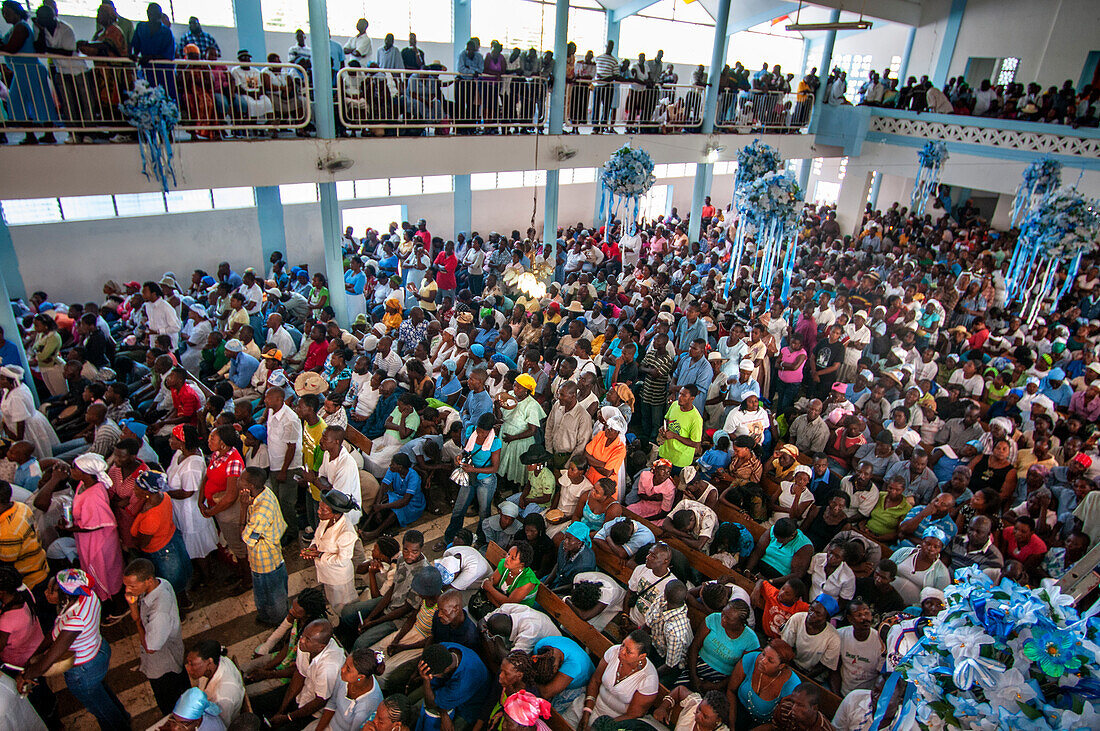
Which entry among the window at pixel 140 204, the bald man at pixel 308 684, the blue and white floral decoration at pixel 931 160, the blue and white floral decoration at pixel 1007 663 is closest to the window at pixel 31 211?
the window at pixel 140 204

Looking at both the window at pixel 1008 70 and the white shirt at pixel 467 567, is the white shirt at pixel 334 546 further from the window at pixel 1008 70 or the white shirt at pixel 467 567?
the window at pixel 1008 70

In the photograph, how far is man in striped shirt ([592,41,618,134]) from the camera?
40.3ft

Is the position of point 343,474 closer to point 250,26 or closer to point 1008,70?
point 250,26

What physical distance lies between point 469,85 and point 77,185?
571cm

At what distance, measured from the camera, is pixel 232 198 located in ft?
42.9

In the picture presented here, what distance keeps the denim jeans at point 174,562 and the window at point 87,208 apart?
8949mm

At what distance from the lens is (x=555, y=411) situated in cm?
660

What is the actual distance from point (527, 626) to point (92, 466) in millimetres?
3197

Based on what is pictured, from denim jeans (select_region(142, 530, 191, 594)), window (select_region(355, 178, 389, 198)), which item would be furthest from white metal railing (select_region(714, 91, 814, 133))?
denim jeans (select_region(142, 530, 191, 594))

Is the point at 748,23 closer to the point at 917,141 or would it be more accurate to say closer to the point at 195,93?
the point at 917,141

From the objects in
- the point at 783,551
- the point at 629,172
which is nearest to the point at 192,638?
the point at 783,551

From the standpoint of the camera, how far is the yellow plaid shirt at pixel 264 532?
464cm

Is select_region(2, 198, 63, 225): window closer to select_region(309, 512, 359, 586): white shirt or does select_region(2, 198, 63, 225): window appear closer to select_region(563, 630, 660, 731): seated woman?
select_region(309, 512, 359, 586): white shirt

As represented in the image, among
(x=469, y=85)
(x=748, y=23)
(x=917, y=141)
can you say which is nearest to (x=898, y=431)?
(x=469, y=85)
